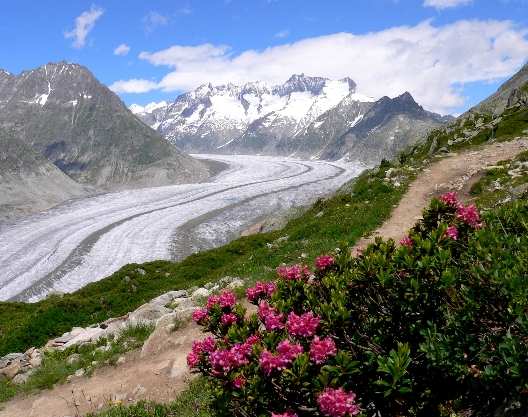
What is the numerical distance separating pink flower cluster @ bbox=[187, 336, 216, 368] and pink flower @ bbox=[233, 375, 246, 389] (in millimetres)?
898

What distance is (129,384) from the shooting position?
48.1 feet

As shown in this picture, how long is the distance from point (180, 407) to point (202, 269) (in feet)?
74.3

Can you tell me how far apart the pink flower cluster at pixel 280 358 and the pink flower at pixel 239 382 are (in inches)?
13.9

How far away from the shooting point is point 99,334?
67.4 ft

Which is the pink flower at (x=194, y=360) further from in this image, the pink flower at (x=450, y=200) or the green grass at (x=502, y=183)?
the green grass at (x=502, y=183)

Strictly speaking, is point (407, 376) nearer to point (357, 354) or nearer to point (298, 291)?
point (357, 354)

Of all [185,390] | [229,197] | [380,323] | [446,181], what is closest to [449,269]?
[380,323]

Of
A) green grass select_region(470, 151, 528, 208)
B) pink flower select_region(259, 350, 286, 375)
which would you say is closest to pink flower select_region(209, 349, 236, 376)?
pink flower select_region(259, 350, 286, 375)

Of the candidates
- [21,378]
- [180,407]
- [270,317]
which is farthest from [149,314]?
[270,317]

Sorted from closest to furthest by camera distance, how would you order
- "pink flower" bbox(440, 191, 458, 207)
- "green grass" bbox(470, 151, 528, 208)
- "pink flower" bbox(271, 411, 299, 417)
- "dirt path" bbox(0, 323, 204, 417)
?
"pink flower" bbox(271, 411, 299, 417) < "pink flower" bbox(440, 191, 458, 207) < "dirt path" bbox(0, 323, 204, 417) < "green grass" bbox(470, 151, 528, 208)

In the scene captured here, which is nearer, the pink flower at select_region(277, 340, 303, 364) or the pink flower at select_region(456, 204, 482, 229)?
the pink flower at select_region(277, 340, 303, 364)

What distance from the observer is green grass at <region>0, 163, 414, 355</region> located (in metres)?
23.8

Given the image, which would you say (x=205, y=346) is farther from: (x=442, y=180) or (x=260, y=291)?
(x=442, y=180)

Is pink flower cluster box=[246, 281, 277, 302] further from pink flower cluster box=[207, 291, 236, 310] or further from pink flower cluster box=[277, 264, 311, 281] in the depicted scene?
pink flower cluster box=[207, 291, 236, 310]
